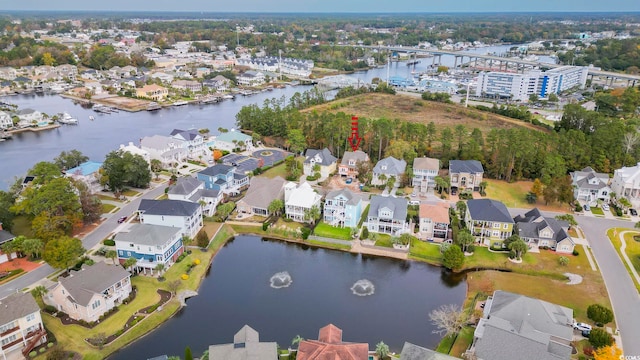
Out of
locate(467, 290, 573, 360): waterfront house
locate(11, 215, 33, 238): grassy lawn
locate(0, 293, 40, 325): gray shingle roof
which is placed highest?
locate(0, 293, 40, 325): gray shingle roof

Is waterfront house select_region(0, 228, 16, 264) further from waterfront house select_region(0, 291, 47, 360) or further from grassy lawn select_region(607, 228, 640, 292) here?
grassy lawn select_region(607, 228, 640, 292)

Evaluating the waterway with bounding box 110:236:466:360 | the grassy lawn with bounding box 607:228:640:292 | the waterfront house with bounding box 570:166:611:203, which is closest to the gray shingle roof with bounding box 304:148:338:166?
the waterway with bounding box 110:236:466:360

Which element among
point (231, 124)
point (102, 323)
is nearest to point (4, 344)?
point (102, 323)

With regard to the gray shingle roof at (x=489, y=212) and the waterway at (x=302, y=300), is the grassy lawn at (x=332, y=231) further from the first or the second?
the gray shingle roof at (x=489, y=212)

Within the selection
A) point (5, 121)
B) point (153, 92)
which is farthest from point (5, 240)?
point (153, 92)

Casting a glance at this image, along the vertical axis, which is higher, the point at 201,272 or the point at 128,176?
the point at 128,176

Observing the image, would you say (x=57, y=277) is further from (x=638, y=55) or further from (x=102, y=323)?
(x=638, y=55)

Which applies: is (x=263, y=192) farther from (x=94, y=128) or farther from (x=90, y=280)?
(x=94, y=128)

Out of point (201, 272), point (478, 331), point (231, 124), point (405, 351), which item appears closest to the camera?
point (405, 351)
